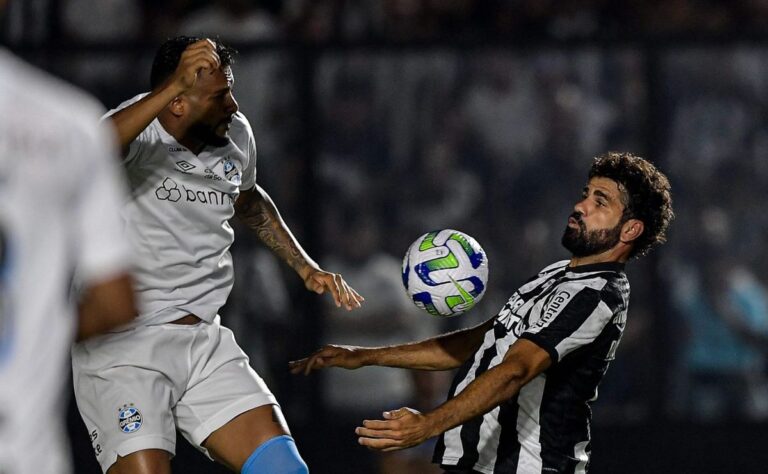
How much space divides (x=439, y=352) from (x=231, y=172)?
985mm

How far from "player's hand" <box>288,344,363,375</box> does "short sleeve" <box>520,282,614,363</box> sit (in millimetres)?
649

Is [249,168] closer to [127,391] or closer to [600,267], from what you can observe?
[127,391]

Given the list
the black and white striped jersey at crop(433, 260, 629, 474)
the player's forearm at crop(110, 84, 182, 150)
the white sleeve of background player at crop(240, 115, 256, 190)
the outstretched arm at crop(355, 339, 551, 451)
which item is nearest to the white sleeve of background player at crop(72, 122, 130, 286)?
the outstretched arm at crop(355, 339, 551, 451)

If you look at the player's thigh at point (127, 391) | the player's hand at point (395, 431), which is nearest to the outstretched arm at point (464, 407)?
the player's hand at point (395, 431)

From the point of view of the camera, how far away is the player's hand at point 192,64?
12.5 feet

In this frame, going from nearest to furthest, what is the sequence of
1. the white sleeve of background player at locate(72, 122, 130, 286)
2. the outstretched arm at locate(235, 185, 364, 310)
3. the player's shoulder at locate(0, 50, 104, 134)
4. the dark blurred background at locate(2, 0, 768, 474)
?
the player's shoulder at locate(0, 50, 104, 134)
the white sleeve of background player at locate(72, 122, 130, 286)
the outstretched arm at locate(235, 185, 364, 310)
the dark blurred background at locate(2, 0, 768, 474)

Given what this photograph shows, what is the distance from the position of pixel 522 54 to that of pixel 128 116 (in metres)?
4.02

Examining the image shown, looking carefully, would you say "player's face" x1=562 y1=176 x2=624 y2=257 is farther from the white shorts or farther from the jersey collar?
the white shorts

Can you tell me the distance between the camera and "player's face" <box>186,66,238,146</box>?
13.8 feet

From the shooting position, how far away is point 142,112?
3789 mm

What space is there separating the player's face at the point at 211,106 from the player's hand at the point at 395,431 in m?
1.26

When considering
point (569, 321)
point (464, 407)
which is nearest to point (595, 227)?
point (569, 321)

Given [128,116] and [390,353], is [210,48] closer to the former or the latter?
[128,116]

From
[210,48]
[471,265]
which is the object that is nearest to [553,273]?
[471,265]
